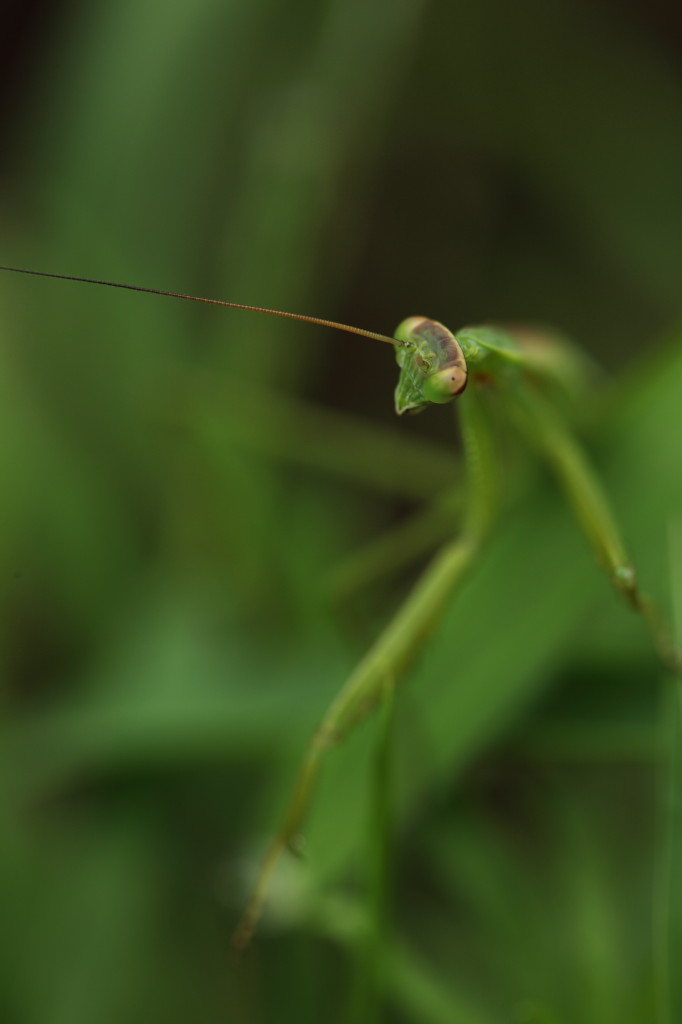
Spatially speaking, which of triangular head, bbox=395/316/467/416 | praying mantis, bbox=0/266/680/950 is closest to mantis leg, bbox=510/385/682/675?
praying mantis, bbox=0/266/680/950

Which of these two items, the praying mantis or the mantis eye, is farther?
the praying mantis

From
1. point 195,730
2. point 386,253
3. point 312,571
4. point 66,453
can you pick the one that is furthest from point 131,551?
point 386,253

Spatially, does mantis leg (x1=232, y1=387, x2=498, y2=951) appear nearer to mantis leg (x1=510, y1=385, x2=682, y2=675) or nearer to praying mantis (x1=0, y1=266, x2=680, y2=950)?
praying mantis (x1=0, y1=266, x2=680, y2=950)

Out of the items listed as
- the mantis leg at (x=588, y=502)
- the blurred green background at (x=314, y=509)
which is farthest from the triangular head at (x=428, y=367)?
the blurred green background at (x=314, y=509)

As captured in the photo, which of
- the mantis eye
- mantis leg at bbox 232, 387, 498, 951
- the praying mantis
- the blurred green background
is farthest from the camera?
the blurred green background

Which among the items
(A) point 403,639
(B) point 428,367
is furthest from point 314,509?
(B) point 428,367

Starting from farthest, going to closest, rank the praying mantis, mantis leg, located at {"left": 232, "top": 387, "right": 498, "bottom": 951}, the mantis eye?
mantis leg, located at {"left": 232, "top": 387, "right": 498, "bottom": 951}, the praying mantis, the mantis eye

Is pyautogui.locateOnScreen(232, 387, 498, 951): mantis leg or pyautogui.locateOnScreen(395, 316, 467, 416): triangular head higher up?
pyautogui.locateOnScreen(395, 316, 467, 416): triangular head

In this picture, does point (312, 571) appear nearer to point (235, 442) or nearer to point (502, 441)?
point (235, 442)
